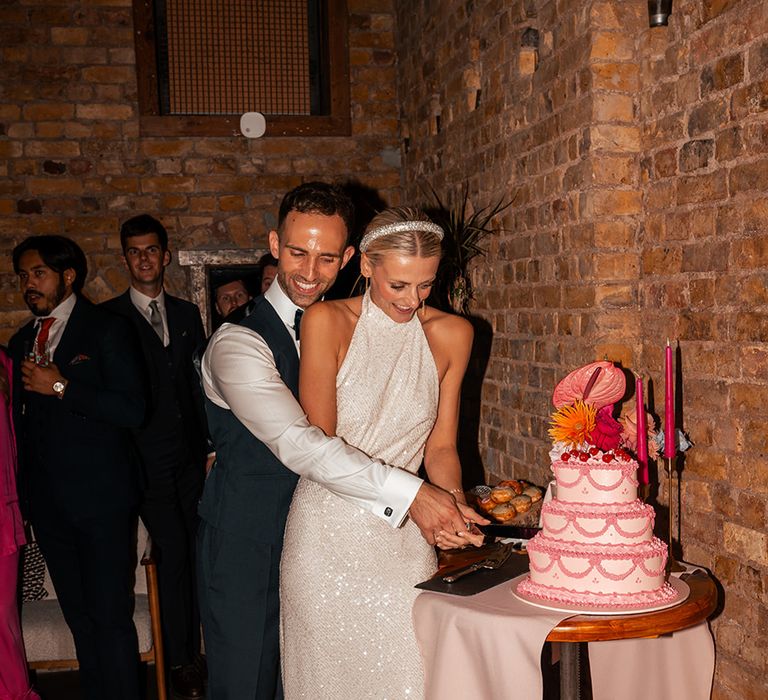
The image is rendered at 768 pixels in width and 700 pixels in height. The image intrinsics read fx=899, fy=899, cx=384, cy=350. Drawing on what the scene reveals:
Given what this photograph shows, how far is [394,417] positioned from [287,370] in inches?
12.1

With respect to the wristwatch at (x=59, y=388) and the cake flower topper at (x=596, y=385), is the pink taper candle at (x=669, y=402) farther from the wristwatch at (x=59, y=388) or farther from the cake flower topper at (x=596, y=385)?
the wristwatch at (x=59, y=388)

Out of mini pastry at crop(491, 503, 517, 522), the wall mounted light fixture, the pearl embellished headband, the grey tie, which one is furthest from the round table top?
the grey tie

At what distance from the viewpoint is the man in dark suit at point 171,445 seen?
4.22 meters

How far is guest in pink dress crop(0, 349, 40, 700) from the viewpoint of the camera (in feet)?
11.4

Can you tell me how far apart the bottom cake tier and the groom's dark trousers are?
2.39ft

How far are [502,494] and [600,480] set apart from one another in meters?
0.97

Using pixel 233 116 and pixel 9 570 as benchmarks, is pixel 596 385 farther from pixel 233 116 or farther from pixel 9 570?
pixel 233 116

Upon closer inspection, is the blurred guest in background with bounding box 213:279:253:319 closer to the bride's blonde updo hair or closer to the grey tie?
the grey tie

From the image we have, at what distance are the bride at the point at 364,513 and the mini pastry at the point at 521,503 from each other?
0.55 m

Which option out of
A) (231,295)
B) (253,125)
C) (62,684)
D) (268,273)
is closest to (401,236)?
(268,273)

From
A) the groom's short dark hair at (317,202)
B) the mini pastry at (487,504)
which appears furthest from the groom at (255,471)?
the mini pastry at (487,504)

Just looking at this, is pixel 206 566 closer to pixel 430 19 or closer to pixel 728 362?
pixel 728 362

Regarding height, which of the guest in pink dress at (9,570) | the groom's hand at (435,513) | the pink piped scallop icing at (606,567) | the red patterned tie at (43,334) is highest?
the red patterned tie at (43,334)

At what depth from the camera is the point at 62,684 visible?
13.9 feet
